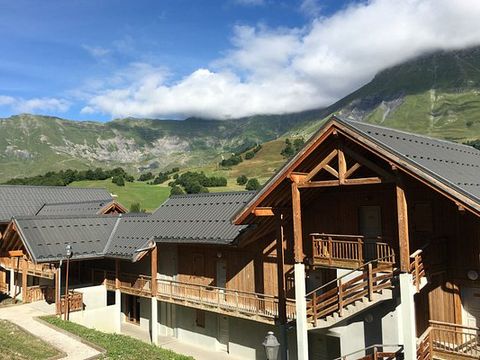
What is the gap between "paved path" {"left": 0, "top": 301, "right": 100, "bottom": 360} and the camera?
1794cm

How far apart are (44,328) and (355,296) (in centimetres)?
1498

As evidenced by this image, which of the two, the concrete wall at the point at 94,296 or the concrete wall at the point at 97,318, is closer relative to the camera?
the concrete wall at the point at 97,318

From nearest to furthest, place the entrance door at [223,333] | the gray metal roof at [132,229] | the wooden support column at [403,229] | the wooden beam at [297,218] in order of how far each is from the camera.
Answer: the wooden support column at [403,229] < the wooden beam at [297,218] < the gray metal roof at [132,229] < the entrance door at [223,333]

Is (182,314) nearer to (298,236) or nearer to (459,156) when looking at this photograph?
(298,236)

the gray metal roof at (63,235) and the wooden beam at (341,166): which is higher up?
the wooden beam at (341,166)

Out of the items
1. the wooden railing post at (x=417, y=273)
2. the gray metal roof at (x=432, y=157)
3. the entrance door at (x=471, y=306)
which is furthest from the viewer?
the entrance door at (x=471, y=306)

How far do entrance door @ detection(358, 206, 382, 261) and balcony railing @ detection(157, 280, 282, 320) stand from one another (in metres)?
4.61

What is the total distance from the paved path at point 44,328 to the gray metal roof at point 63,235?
3.07m

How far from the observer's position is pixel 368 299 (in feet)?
47.4

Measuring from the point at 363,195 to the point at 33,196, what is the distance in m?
32.5

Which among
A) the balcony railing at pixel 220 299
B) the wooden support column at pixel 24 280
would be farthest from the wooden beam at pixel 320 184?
the wooden support column at pixel 24 280

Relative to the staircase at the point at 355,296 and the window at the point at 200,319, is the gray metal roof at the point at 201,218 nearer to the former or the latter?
the window at the point at 200,319

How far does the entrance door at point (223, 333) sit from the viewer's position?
2395 cm

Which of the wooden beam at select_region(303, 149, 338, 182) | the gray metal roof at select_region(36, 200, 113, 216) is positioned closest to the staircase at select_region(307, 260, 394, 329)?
the wooden beam at select_region(303, 149, 338, 182)
